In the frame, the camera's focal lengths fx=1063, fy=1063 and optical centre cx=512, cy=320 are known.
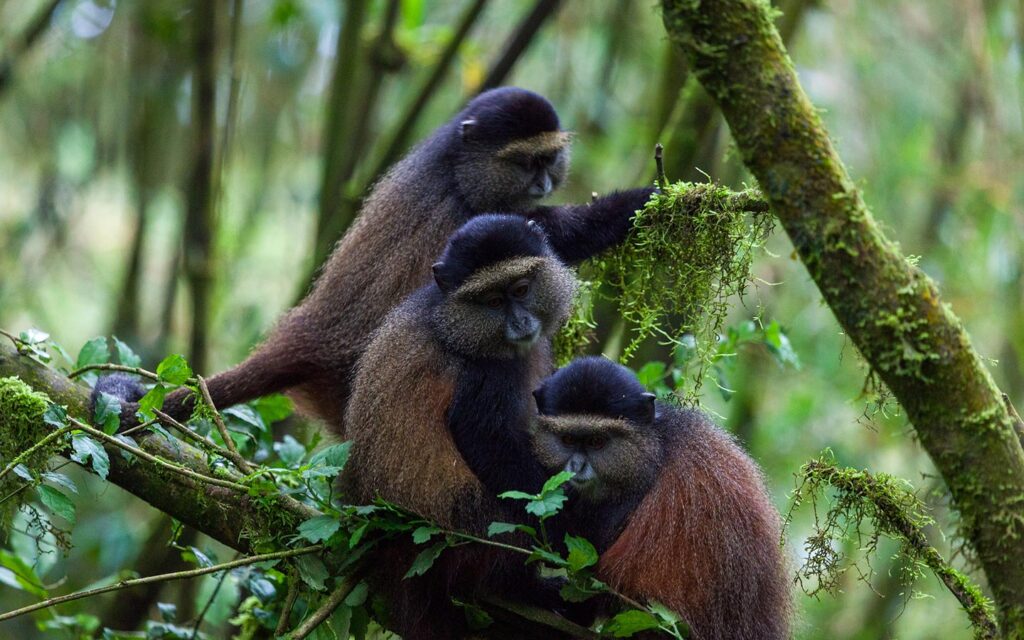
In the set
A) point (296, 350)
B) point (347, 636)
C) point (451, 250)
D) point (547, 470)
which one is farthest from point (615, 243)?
point (347, 636)

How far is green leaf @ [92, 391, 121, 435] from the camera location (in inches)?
159

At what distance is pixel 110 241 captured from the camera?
14.9m

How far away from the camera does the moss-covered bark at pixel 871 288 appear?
107 inches

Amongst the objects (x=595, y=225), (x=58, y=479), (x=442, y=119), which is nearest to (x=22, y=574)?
(x=58, y=479)

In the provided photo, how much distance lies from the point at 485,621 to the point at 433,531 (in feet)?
1.66

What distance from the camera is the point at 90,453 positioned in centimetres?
376

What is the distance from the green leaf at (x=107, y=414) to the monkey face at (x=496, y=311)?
1405 mm

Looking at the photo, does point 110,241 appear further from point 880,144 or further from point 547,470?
point 547,470

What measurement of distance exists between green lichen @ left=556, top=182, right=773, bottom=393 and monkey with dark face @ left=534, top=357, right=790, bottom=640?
356mm

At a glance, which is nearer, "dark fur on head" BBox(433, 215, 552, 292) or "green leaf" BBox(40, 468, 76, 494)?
"green leaf" BBox(40, 468, 76, 494)

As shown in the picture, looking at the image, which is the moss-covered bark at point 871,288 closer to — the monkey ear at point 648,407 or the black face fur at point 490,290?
the monkey ear at point 648,407

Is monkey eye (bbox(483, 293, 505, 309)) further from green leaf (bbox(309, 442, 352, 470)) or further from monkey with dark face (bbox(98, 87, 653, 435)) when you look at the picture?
green leaf (bbox(309, 442, 352, 470))

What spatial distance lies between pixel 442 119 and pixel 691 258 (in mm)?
6376

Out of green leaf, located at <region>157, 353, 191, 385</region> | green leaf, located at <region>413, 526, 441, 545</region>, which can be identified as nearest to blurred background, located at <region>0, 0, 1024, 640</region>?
green leaf, located at <region>157, 353, 191, 385</region>
